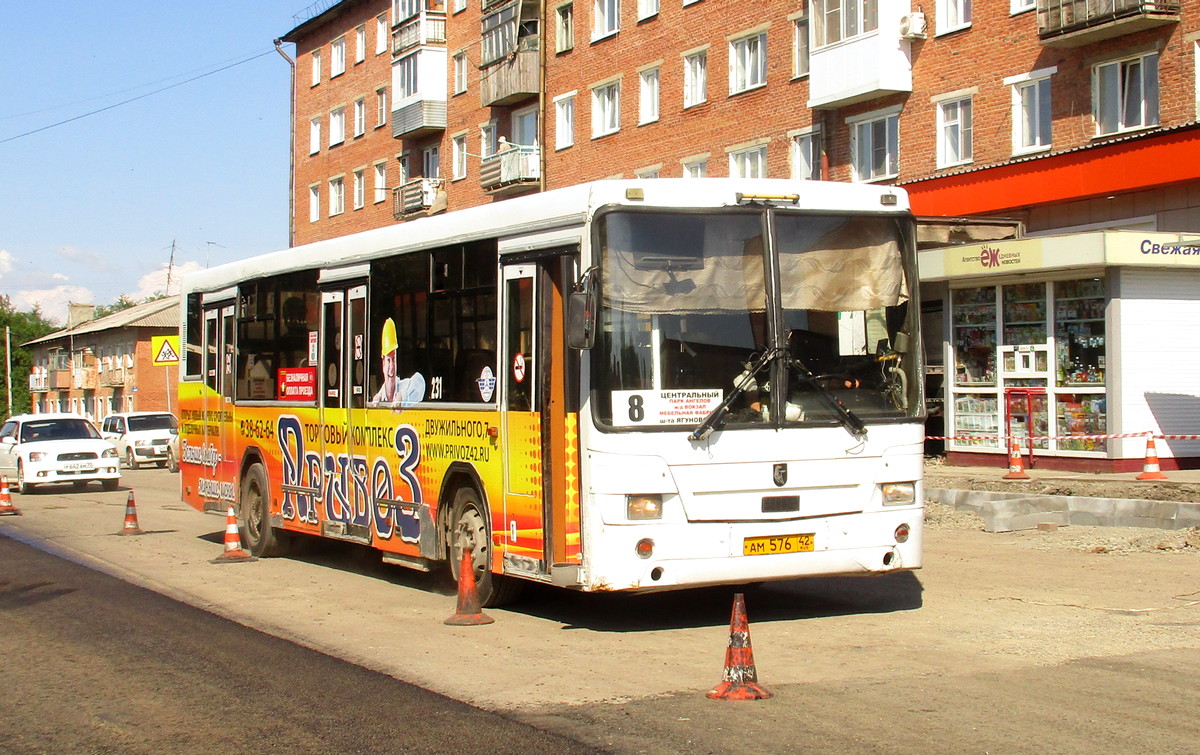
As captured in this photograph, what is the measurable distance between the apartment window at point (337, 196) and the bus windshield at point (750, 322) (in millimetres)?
50546

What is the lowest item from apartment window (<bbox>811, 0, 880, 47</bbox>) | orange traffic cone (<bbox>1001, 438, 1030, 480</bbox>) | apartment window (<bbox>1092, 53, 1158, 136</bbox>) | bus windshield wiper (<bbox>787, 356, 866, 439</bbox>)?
orange traffic cone (<bbox>1001, 438, 1030, 480</bbox>)

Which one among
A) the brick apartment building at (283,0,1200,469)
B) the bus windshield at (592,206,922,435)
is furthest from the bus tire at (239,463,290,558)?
the brick apartment building at (283,0,1200,469)

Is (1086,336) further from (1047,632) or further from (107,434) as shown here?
(107,434)

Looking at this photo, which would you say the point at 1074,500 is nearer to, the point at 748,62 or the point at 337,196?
the point at 748,62

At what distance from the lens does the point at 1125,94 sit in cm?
2544

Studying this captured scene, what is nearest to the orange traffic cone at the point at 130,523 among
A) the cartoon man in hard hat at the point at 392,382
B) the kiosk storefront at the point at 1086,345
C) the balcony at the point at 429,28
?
the cartoon man in hard hat at the point at 392,382

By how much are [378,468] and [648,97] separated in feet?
92.2

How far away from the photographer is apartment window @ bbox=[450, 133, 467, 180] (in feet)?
160

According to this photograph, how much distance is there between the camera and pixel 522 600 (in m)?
11.2

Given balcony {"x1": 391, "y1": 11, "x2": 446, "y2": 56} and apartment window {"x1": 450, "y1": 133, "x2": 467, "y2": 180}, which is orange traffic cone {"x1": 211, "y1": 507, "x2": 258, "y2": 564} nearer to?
apartment window {"x1": 450, "y1": 133, "x2": 467, "y2": 180}

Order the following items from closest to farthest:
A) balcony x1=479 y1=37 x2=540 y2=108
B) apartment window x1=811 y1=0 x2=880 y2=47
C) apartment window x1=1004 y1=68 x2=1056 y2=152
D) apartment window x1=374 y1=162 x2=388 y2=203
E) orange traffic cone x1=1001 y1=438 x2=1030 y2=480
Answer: orange traffic cone x1=1001 y1=438 x2=1030 y2=480 → apartment window x1=1004 y1=68 x2=1056 y2=152 → apartment window x1=811 y1=0 x2=880 y2=47 → balcony x1=479 y1=37 x2=540 y2=108 → apartment window x1=374 y1=162 x2=388 y2=203

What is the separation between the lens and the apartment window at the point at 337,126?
5872 centimetres

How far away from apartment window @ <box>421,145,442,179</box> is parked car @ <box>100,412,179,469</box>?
13.7 m

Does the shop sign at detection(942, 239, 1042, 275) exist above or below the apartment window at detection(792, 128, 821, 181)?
below
